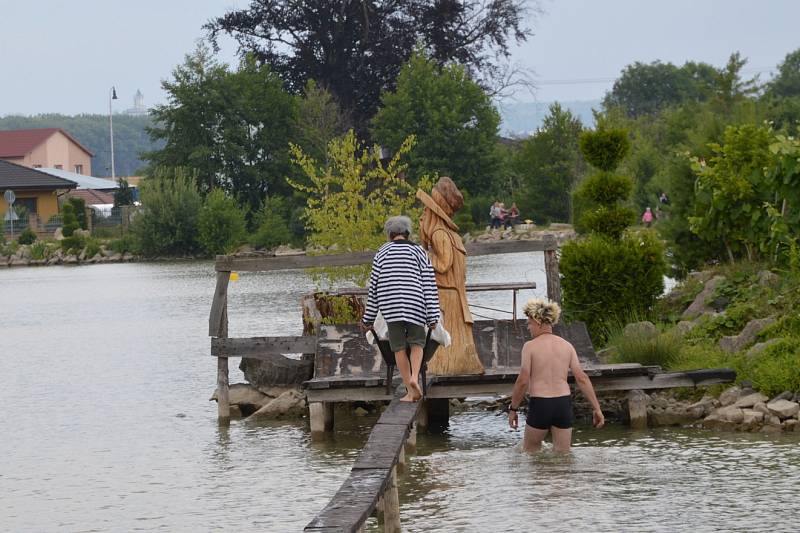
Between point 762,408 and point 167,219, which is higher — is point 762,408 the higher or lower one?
the lower one

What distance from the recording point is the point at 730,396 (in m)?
15.7

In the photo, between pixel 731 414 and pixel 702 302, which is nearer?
pixel 731 414

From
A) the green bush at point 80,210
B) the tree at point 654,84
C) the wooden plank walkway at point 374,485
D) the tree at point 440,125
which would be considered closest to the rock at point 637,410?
the wooden plank walkway at point 374,485

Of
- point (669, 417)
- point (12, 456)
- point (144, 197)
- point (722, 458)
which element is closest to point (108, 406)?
point (12, 456)

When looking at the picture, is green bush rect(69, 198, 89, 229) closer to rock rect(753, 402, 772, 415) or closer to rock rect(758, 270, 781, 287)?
rock rect(758, 270, 781, 287)

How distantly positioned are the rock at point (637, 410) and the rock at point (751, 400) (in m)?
0.98

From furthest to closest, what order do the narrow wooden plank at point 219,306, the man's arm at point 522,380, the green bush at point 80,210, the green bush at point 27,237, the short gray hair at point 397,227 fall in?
the green bush at point 80,210 → the green bush at point 27,237 → the narrow wooden plank at point 219,306 → the short gray hair at point 397,227 → the man's arm at point 522,380

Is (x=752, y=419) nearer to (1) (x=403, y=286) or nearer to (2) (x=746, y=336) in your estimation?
(2) (x=746, y=336)

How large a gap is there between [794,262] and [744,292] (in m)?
1.56

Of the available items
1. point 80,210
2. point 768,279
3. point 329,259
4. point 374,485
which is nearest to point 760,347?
point 768,279

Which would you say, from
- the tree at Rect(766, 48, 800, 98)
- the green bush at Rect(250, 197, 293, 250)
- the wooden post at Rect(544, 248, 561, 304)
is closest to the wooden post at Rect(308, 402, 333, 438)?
the wooden post at Rect(544, 248, 561, 304)

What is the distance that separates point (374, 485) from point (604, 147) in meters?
11.1

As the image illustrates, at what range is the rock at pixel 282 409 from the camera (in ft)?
58.7

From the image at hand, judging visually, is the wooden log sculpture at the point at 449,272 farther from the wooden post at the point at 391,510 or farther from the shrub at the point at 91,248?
the shrub at the point at 91,248
